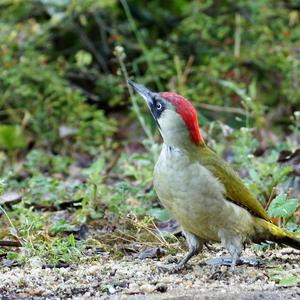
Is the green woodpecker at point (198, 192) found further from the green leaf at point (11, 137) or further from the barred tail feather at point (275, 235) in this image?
the green leaf at point (11, 137)

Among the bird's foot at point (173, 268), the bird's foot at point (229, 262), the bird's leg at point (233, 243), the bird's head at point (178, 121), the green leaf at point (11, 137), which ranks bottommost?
the green leaf at point (11, 137)

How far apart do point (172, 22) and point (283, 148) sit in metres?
2.84

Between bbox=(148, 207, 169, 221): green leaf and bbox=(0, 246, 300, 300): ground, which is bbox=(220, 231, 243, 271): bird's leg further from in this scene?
bbox=(148, 207, 169, 221): green leaf

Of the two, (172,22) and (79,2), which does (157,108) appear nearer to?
(79,2)

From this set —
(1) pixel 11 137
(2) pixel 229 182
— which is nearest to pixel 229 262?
(2) pixel 229 182

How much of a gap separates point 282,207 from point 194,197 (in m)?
0.61

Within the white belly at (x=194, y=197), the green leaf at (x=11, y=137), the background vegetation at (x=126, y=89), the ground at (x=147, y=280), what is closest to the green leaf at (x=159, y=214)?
the background vegetation at (x=126, y=89)

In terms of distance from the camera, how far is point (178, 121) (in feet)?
13.2

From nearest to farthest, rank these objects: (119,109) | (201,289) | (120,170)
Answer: (201,289), (120,170), (119,109)

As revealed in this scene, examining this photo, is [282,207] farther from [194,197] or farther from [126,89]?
[126,89]

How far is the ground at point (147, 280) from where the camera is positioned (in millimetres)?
3469

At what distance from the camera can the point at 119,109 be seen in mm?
8203

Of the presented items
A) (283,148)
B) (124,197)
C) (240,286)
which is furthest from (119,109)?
(240,286)

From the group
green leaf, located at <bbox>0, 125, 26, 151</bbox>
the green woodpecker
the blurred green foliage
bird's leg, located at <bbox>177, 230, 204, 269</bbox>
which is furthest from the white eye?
green leaf, located at <bbox>0, 125, 26, 151</bbox>
